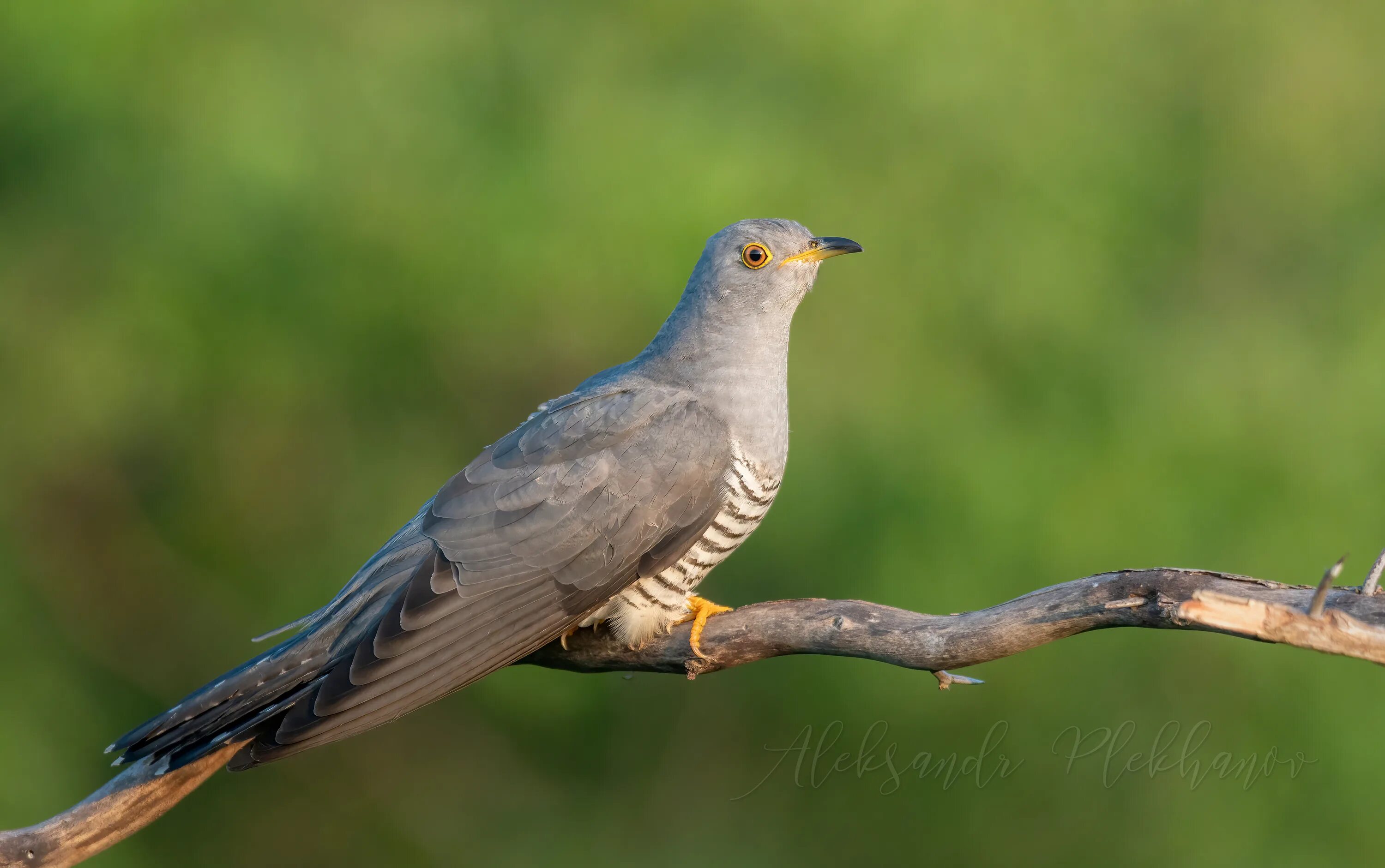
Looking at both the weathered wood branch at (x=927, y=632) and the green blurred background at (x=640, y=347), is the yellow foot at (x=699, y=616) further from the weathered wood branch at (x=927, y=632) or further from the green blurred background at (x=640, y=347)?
the green blurred background at (x=640, y=347)

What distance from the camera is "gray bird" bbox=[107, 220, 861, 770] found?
2.32 metres

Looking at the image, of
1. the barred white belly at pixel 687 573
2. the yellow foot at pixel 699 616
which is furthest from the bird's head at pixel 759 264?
the yellow foot at pixel 699 616

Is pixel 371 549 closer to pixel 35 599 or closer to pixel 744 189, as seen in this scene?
pixel 35 599

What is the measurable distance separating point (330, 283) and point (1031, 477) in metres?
3.40

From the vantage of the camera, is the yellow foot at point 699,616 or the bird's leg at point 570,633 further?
the bird's leg at point 570,633

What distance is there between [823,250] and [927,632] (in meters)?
1.13

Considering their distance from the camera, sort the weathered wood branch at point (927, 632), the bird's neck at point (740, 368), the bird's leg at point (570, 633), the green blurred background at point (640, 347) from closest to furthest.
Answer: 1. the weathered wood branch at point (927, 632)
2. the bird's neck at point (740, 368)
3. the bird's leg at point (570, 633)
4. the green blurred background at point (640, 347)

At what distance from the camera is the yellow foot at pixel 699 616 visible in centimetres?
262

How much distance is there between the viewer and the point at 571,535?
2598 millimetres

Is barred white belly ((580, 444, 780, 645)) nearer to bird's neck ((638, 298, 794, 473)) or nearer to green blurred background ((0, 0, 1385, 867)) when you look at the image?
bird's neck ((638, 298, 794, 473))

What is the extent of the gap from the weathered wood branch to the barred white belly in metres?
0.05

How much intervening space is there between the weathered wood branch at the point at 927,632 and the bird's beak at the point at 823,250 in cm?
91

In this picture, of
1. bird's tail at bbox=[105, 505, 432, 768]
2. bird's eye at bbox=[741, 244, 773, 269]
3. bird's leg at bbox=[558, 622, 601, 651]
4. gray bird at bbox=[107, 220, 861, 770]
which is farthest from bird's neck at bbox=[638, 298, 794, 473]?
bird's tail at bbox=[105, 505, 432, 768]

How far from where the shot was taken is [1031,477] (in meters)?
5.29
